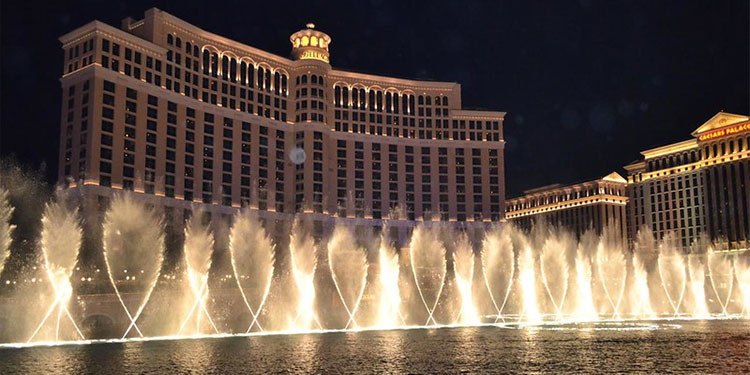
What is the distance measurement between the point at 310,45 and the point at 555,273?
6601cm

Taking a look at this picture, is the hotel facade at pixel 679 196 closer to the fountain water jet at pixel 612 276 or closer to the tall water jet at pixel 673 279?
the tall water jet at pixel 673 279

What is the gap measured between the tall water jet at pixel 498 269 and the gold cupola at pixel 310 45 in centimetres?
4637

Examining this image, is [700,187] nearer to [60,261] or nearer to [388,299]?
[388,299]

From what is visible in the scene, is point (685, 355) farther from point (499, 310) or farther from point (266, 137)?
point (266, 137)

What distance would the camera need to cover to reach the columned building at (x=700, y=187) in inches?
5182

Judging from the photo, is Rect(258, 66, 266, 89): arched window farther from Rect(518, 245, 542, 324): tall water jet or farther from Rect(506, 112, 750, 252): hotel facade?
Rect(506, 112, 750, 252): hotel facade

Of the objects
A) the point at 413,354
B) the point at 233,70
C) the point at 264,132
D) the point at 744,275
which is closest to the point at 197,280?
the point at 413,354

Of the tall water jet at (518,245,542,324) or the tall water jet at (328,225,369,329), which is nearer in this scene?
the tall water jet at (328,225,369,329)

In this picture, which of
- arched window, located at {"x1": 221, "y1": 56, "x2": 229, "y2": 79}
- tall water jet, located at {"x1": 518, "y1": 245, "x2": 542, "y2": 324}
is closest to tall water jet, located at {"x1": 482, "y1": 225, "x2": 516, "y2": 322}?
tall water jet, located at {"x1": 518, "y1": 245, "x2": 542, "y2": 324}

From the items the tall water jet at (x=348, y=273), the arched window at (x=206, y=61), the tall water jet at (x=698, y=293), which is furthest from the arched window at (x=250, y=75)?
the tall water jet at (x=698, y=293)

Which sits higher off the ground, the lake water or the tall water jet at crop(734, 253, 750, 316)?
the tall water jet at crop(734, 253, 750, 316)

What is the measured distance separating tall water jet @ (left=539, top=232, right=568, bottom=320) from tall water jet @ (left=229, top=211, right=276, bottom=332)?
32.2 m

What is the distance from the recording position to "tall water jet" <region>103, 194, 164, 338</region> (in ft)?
192

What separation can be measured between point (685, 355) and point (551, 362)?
298 inches
